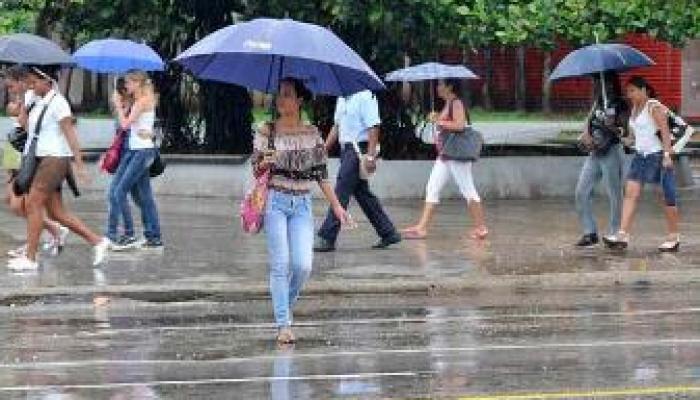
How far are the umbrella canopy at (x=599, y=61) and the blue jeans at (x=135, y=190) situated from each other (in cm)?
410

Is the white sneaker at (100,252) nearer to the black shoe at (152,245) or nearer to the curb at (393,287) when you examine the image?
the black shoe at (152,245)

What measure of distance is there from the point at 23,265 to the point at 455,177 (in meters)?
4.77

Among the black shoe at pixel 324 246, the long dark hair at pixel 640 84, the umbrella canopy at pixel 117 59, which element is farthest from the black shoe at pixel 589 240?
the umbrella canopy at pixel 117 59

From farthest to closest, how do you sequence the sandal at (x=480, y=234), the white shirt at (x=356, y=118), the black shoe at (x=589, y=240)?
the sandal at (x=480, y=234), the black shoe at (x=589, y=240), the white shirt at (x=356, y=118)

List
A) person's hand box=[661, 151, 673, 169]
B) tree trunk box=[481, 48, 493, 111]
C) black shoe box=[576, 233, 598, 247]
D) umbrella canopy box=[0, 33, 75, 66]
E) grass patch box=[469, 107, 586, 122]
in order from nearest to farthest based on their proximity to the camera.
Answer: umbrella canopy box=[0, 33, 75, 66] < person's hand box=[661, 151, 673, 169] < black shoe box=[576, 233, 598, 247] < grass patch box=[469, 107, 586, 122] < tree trunk box=[481, 48, 493, 111]

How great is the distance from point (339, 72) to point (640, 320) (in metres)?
2.71

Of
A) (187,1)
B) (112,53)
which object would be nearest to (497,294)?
(112,53)

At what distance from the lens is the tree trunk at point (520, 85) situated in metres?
51.2

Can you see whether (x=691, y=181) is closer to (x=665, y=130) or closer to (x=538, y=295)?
(x=665, y=130)

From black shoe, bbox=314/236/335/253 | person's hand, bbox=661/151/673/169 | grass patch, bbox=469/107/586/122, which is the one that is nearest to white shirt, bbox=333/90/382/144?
black shoe, bbox=314/236/335/253

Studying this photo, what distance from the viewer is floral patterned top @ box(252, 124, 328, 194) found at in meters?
9.80

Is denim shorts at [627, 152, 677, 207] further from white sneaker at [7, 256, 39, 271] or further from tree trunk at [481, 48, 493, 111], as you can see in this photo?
tree trunk at [481, 48, 493, 111]

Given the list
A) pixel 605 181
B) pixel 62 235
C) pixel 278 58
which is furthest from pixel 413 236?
pixel 278 58

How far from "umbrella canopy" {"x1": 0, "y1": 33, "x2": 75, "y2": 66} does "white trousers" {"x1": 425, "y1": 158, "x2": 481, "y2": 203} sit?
12.9 ft
